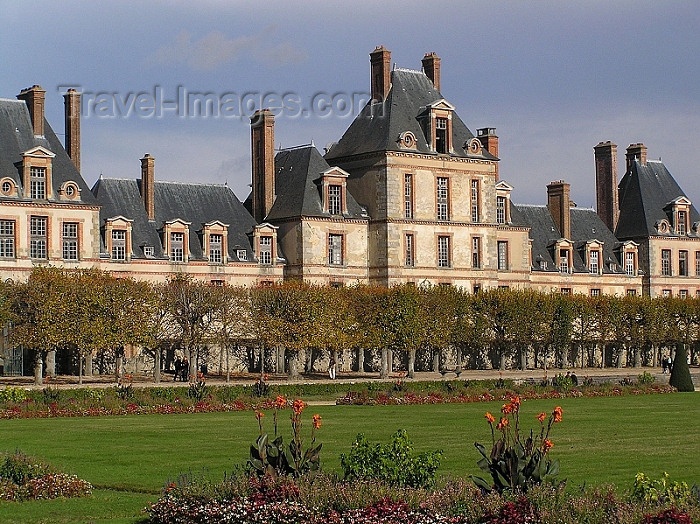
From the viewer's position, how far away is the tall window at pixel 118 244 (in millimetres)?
49438

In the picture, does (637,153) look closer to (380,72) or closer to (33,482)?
(380,72)

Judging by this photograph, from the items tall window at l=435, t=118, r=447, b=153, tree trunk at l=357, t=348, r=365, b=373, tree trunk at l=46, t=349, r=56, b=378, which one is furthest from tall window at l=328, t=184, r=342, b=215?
tree trunk at l=46, t=349, r=56, b=378

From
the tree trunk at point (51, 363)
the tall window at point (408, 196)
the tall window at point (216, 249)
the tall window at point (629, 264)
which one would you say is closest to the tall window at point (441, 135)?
the tall window at point (408, 196)

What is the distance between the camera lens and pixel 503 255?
6075cm

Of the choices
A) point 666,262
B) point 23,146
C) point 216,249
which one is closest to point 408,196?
point 216,249

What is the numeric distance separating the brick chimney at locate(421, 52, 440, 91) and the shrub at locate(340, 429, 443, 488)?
151ft

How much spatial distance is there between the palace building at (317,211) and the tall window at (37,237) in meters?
0.05

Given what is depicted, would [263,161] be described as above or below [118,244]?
above

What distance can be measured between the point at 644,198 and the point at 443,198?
629 inches

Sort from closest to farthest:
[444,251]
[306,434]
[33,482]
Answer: [33,482], [306,434], [444,251]

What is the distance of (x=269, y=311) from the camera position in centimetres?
4725

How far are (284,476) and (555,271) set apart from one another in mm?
50945

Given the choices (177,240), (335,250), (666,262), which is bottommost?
(666,262)

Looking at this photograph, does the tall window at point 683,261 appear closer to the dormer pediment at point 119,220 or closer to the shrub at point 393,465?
the dormer pediment at point 119,220
